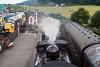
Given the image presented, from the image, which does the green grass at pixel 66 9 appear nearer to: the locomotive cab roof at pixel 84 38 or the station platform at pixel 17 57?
the station platform at pixel 17 57

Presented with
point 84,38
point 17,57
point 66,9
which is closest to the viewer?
point 84,38

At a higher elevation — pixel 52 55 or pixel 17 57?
pixel 52 55

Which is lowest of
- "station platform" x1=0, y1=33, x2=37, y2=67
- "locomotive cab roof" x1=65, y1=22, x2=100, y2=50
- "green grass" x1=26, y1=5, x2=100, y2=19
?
"station platform" x1=0, y1=33, x2=37, y2=67

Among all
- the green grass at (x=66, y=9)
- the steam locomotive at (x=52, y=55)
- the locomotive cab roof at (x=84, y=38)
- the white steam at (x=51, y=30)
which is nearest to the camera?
the steam locomotive at (x=52, y=55)

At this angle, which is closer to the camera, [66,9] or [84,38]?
[84,38]

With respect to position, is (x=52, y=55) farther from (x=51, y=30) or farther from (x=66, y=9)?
(x=66, y=9)

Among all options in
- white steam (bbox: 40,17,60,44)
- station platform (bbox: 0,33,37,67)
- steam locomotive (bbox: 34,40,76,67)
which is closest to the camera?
steam locomotive (bbox: 34,40,76,67)

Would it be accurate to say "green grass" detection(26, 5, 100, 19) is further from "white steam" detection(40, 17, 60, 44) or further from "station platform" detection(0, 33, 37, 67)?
Answer: "station platform" detection(0, 33, 37, 67)

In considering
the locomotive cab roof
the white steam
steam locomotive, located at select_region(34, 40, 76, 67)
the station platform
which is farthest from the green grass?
steam locomotive, located at select_region(34, 40, 76, 67)

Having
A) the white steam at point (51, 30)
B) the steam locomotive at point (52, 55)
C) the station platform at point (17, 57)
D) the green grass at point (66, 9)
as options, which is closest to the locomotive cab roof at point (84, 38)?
the steam locomotive at point (52, 55)

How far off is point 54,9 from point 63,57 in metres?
51.7

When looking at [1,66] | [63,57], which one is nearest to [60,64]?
[63,57]

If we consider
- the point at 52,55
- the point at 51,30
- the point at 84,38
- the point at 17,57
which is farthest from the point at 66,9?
the point at 52,55

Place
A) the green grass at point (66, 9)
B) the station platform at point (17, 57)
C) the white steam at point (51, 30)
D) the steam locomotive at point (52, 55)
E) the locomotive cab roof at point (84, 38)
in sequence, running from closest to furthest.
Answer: the steam locomotive at point (52, 55) → the locomotive cab roof at point (84, 38) → the station platform at point (17, 57) → the white steam at point (51, 30) → the green grass at point (66, 9)
